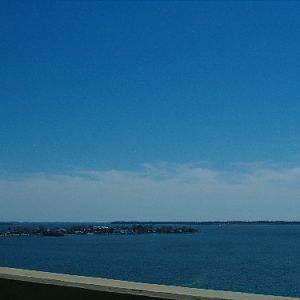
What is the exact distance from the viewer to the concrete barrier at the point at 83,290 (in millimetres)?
2523

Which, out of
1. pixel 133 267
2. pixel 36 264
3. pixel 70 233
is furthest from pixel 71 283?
pixel 70 233

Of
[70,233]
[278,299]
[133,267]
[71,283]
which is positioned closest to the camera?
[278,299]

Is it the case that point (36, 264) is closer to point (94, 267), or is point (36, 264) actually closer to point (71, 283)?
point (94, 267)

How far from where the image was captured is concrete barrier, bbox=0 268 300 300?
2.52 metres

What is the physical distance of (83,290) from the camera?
283cm

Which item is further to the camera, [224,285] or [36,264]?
[36,264]

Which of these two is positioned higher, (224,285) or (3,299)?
(3,299)

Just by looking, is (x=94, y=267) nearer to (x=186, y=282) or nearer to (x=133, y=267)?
(x=133, y=267)

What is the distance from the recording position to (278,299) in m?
2.30

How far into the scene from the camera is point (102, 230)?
643 feet

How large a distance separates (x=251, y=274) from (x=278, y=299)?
46826mm

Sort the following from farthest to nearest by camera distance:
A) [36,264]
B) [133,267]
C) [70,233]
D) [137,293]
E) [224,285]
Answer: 1. [70,233]
2. [36,264]
3. [133,267]
4. [224,285]
5. [137,293]

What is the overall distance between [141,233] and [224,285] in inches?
5989

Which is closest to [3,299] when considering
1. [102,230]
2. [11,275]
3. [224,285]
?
[11,275]
